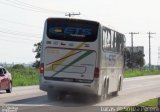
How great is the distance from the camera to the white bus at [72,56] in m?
23.3

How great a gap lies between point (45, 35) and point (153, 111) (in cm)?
808

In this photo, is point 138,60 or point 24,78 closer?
point 24,78

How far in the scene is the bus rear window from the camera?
23.4 meters

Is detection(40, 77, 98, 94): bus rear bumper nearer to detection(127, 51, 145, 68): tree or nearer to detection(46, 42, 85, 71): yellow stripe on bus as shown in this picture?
detection(46, 42, 85, 71): yellow stripe on bus

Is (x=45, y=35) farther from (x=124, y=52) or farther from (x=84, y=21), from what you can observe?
(x=124, y=52)

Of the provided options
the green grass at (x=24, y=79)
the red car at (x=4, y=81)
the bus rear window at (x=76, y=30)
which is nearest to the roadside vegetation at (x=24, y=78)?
the green grass at (x=24, y=79)

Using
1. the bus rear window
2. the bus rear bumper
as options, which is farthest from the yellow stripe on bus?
the bus rear bumper

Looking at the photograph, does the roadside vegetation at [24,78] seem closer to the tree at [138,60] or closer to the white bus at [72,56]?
the white bus at [72,56]

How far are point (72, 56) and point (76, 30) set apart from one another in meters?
1.14

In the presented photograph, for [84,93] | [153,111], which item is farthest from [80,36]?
[153,111]

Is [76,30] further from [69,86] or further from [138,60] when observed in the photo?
[138,60]

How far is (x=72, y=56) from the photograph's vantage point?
2344 centimetres

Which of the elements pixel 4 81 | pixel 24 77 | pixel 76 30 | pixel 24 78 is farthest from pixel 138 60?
pixel 76 30

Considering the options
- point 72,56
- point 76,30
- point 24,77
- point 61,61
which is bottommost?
point 24,77
